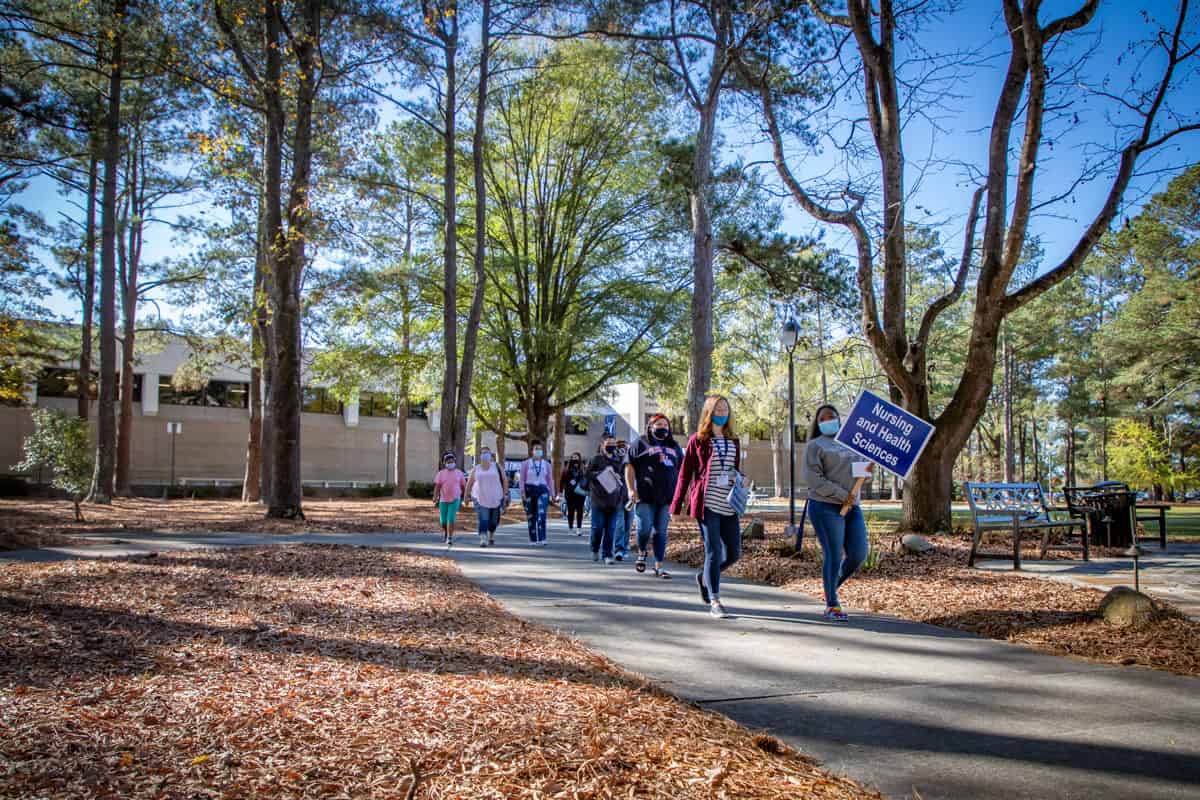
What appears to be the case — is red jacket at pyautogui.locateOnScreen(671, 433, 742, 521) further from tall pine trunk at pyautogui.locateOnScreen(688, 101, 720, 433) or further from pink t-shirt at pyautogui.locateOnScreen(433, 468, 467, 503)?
tall pine trunk at pyautogui.locateOnScreen(688, 101, 720, 433)

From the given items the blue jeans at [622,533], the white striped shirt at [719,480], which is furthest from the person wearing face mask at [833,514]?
the blue jeans at [622,533]

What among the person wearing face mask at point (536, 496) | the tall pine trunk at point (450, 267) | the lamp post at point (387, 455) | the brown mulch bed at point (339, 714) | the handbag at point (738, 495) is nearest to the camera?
the brown mulch bed at point (339, 714)

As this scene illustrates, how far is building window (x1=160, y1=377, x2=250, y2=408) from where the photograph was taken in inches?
1745

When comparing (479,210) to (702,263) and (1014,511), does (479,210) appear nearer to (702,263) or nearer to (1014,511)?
(702,263)

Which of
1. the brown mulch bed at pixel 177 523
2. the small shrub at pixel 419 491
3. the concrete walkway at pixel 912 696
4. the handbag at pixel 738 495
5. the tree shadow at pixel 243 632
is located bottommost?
the small shrub at pixel 419 491

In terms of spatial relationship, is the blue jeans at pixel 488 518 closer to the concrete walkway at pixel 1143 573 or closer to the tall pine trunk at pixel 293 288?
the tall pine trunk at pixel 293 288

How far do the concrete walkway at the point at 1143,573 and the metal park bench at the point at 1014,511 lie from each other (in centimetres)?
25

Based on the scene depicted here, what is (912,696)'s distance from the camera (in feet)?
14.5

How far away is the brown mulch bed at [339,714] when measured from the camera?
2.82 metres

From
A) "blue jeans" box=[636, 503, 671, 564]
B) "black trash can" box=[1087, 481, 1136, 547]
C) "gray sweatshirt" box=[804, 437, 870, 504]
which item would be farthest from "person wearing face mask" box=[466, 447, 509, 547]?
"black trash can" box=[1087, 481, 1136, 547]

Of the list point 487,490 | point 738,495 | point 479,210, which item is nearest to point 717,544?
point 738,495

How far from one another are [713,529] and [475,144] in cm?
1734

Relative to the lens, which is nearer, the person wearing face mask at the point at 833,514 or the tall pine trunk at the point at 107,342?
the person wearing face mask at the point at 833,514

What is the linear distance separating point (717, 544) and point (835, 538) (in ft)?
3.33
